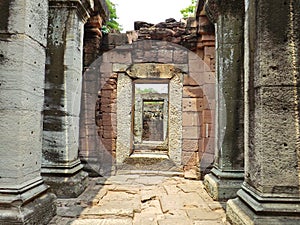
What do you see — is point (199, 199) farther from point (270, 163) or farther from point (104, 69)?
point (104, 69)

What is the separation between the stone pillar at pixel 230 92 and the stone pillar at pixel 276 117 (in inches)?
60.4

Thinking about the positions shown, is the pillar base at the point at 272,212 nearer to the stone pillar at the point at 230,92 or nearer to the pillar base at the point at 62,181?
the stone pillar at the point at 230,92

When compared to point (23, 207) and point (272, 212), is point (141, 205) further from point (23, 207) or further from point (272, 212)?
point (272, 212)

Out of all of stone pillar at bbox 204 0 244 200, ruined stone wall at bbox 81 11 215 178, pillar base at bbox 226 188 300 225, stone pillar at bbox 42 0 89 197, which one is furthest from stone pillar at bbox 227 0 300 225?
ruined stone wall at bbox 81 11 215 178

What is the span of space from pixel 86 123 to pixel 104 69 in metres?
1.34

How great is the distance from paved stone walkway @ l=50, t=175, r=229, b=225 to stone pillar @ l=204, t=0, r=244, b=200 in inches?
20.6

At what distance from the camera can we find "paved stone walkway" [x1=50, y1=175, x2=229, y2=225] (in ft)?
9.82

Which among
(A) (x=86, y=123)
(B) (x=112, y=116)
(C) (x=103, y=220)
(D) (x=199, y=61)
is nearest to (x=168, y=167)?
(B) (x=112, y=116)

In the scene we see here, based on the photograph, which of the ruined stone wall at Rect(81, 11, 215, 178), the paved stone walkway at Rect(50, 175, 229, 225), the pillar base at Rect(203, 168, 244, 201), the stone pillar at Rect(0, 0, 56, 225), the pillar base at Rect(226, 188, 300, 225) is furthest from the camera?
the ruined stone wall at Rect(81, 11, 215, 178)

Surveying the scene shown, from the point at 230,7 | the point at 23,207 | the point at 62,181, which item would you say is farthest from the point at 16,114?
the point at 230,7

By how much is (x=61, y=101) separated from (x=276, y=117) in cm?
299

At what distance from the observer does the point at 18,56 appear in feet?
8.00

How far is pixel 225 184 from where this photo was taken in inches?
150

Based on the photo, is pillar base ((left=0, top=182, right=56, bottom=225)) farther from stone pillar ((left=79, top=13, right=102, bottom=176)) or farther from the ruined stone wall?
the ruined stone wall
